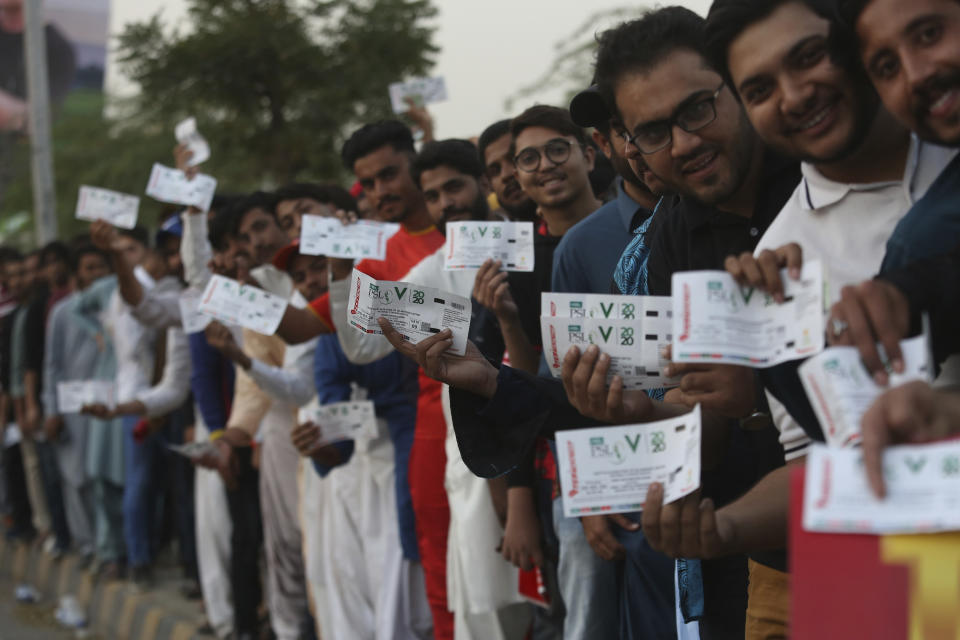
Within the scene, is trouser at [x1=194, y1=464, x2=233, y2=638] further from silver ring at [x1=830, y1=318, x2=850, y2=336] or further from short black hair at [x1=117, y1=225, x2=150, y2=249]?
silver ring at [x1=830, y1=318, x2=850, y2=336]

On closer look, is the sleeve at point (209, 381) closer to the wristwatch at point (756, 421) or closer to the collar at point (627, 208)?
the collar at point (627, 208)

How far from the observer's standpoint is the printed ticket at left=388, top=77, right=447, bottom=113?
5582 millimetres

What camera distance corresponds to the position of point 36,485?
30.8ft

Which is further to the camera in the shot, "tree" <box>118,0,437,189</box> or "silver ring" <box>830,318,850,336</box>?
"tree" <box>118,0,437,189</box>

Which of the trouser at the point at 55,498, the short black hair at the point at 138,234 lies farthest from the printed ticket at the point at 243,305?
the trouser at the point at 55,498

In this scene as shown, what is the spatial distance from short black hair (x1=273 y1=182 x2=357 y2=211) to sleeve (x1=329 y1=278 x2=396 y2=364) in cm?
93

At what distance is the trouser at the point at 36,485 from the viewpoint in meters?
9.34

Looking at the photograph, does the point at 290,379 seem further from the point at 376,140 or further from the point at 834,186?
the point at 834,186

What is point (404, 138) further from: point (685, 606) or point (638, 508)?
point (638, 508)

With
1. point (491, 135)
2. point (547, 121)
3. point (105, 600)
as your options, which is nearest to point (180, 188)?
point (491, 135)

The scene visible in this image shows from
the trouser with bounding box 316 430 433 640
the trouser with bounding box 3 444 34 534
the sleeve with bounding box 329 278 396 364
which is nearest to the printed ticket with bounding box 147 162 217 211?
the sleeve with bounding box 329 278 396 364

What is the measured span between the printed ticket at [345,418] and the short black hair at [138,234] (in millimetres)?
3616

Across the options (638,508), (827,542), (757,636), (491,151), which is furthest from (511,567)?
(827,542)

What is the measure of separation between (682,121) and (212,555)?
4.26 meters
